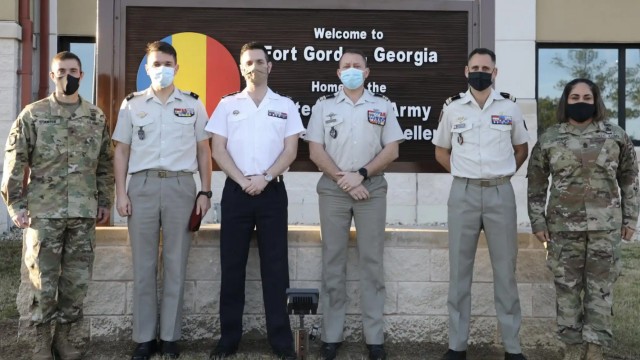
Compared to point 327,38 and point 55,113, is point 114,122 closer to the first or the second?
point 55,113

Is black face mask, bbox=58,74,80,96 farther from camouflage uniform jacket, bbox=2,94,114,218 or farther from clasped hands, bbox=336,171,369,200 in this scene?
clasped hands, bbox=336,171,369,200

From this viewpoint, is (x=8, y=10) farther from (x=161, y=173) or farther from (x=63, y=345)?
(x=63, y=345)

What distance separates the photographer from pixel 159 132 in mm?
4125

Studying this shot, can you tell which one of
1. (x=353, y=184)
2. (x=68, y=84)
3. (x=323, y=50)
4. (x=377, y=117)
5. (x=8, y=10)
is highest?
(x=8, y=10)

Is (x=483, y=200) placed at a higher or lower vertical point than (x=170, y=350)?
higher

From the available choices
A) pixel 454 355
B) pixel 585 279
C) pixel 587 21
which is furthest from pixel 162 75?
pixel 587 21

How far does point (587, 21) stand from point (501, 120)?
234 inches

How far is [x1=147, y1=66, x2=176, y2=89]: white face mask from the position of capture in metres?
4.12

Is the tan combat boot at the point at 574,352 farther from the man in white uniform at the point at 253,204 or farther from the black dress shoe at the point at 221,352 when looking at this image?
the black dress shoe at the point at 221,352

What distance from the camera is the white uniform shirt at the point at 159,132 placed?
13.5 ft

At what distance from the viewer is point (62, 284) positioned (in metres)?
4.06

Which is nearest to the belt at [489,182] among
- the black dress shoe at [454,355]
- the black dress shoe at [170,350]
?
the black dress shoe at [454,355]

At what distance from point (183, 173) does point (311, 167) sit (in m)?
1.03

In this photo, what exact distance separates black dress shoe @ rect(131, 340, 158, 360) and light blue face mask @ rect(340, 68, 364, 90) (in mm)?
2033
